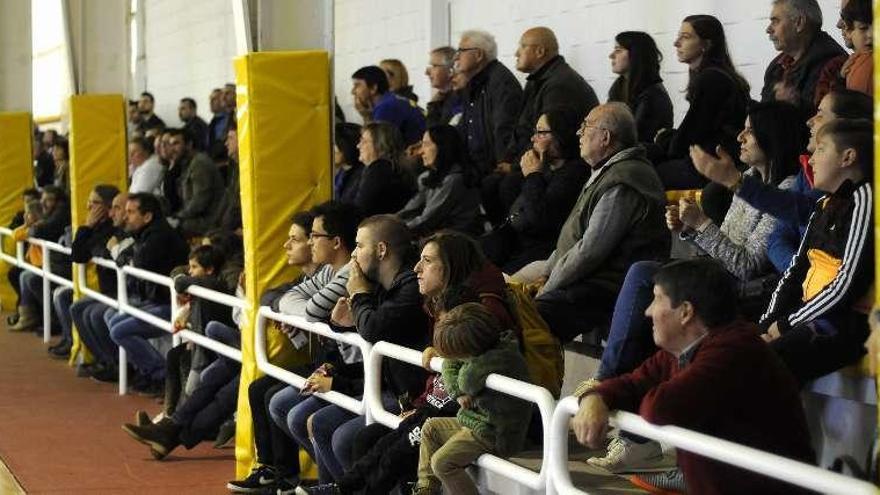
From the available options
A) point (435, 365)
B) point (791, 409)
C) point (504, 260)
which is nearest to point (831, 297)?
point (791, 409)

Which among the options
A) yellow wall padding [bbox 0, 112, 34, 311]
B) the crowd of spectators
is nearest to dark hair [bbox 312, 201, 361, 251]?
the crowd of spectators

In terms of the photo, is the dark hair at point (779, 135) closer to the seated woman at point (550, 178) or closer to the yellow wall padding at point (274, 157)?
the seated woman at point (550, 178)

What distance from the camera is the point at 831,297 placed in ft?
15.2

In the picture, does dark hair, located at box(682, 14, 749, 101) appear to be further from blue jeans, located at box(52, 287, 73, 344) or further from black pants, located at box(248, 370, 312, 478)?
blue jeans, located at box(52, 287, 73, 344)

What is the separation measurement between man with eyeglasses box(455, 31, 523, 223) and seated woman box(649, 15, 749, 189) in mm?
1331

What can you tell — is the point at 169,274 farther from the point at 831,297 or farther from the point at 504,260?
the point at 831,297

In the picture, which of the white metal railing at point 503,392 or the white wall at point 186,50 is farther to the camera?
the white wall at point 186,50

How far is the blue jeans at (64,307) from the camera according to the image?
13484 mm

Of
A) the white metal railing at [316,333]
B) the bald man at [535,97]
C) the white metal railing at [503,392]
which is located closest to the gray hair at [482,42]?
the bald man at [535,97]

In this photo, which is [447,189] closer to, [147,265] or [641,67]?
[641,67]

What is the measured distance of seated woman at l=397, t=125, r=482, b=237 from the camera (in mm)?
8508

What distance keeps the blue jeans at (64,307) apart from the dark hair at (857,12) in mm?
8921

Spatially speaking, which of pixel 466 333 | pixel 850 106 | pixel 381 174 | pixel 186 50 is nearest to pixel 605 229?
pixel 466 333

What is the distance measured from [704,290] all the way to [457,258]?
5.55 ft
